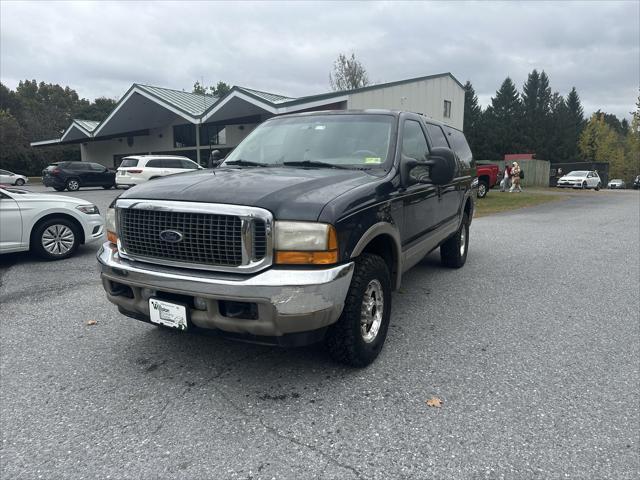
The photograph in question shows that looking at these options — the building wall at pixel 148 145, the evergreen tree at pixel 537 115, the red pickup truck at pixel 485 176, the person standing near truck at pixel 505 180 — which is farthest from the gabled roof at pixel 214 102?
the evergreen tree at pixel 537 115

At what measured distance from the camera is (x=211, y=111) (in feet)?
72.3

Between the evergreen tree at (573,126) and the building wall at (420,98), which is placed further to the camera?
the evergreen tree at (573,126)

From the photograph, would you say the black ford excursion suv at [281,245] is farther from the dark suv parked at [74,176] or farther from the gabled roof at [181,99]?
the dark suv parked at [74,176]

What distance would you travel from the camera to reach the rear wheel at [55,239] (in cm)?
670

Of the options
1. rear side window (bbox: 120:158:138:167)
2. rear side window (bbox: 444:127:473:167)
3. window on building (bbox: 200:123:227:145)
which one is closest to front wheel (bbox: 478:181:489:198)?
rear side window (bbox: 444:127:473:167)

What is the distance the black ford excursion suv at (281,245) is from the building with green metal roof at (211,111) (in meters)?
14.4

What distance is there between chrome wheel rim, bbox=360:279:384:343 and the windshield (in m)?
1.04

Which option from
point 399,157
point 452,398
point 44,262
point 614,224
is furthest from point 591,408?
point 614,224

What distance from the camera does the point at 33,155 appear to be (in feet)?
147

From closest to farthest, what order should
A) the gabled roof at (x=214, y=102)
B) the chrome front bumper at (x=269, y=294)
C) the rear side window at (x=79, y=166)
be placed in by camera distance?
the chrome front bumper at (x=269, y=294) → the gabled roof at (x=214, y=102) → the rear side window at (x=79, y=166)

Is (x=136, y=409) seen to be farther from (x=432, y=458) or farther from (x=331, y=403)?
(x=432, y=458)

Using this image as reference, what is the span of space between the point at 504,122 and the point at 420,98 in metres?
53.2

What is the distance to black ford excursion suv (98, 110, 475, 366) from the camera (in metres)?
2.69

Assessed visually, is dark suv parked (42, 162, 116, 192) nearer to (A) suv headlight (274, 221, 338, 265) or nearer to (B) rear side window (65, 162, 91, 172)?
(B) rear side window (65, 162, 91, 172)
